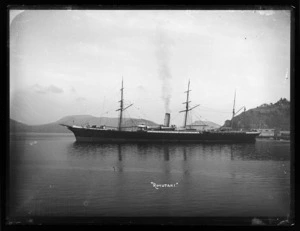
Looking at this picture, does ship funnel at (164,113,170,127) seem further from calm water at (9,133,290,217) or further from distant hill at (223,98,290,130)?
distant hill at (223,98,290,130)

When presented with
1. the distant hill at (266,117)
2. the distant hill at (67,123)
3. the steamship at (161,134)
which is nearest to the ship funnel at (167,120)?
the steamship at (161,134)

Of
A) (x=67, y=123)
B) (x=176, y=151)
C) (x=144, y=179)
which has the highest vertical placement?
(x=67, y=123)

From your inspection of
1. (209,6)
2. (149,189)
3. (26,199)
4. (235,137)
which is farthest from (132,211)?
(209,6)

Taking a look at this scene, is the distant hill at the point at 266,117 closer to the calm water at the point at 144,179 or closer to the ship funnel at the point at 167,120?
the calm water at the point at 144,179

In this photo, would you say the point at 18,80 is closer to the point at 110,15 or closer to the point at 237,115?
the point at 110,15

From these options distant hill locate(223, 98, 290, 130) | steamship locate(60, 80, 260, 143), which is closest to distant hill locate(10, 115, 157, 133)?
steamship locate(60, 80, 260, 143)

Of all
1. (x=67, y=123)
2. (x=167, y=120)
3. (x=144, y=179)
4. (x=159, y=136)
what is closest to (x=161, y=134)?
(x=159, y=136)

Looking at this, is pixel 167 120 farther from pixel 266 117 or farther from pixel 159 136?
pixel 266 117
